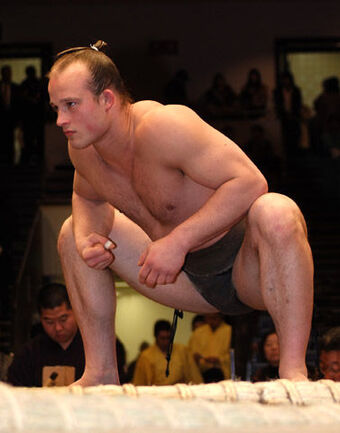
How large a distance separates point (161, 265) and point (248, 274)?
270 mm

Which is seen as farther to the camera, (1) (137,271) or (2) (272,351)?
(2) (272,351)

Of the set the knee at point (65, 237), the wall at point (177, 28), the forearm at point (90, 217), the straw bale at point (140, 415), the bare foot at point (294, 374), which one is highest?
the wall at point (177, 28)

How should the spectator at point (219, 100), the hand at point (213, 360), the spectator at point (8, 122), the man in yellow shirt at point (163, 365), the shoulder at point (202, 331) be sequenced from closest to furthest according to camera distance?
the man in yellow shirt at point (163, 365), the hand at point (213, 360), the shoulder at point (202, 331), the spectator at point (8, 122), the spectator at point (219, 100)

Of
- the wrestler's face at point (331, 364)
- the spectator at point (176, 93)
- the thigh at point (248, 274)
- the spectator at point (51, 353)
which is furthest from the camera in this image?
the spectator at point (176, 93)

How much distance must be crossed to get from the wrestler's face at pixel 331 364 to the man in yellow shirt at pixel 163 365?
1672mm

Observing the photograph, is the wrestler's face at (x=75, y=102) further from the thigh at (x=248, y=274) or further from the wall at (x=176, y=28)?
the wall at (x=176, y=28)

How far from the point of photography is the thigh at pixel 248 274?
5.91ft

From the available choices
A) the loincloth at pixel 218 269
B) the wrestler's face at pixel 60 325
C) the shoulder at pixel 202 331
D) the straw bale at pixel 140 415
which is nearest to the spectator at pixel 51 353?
the wrestler's face at pixel 60 325

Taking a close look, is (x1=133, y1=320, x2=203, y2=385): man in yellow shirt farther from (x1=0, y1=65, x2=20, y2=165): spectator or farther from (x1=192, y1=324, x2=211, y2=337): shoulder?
(x1=0, y1=65, x2=20, y2=165): spectator

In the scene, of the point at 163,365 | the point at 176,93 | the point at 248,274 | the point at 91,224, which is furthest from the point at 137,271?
the point at 176,93

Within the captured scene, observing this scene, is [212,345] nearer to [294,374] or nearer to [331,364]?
[331,364]

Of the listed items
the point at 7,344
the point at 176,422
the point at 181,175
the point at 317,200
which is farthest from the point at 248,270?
the point at 317,200

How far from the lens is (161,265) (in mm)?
1658

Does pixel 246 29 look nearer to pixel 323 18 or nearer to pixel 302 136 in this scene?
pixel 323 18
